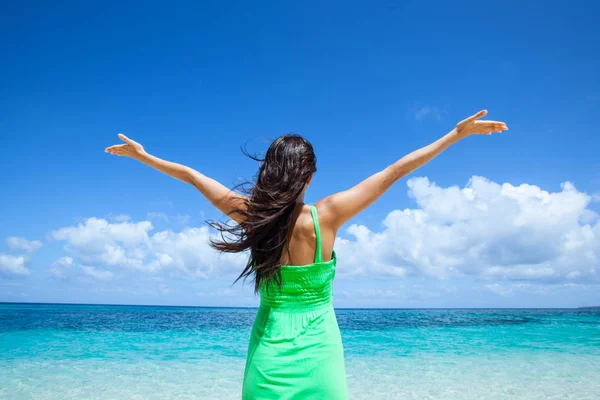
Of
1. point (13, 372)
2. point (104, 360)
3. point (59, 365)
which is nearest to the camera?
point (13, 372)

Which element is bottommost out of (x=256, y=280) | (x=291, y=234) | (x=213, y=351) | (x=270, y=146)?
(x=213, y=351)

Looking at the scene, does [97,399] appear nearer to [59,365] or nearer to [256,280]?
Result: [59,365]

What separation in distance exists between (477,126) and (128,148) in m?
1.99

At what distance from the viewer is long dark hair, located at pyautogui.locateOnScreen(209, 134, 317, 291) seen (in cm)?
196

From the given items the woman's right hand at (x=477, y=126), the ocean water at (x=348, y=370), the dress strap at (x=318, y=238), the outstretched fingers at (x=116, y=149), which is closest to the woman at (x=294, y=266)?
the dress strap at (x=318, y=238)

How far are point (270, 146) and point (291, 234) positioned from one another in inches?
17.3

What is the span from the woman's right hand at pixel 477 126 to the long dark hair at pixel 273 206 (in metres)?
0.80

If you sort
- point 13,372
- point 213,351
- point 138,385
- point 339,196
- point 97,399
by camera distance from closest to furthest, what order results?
point 339,196
point 97,399
point 138,385
point 13,372
point 213,351

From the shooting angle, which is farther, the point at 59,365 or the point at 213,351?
the point at 213,351

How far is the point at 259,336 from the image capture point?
1972 mm

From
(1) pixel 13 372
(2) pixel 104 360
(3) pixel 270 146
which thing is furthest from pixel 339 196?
(2) pixel 104 360

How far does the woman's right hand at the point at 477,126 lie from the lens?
2.27 metres

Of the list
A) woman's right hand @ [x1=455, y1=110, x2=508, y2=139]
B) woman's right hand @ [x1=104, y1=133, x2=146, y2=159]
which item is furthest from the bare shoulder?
woman's right hand @ [x1=104, y1=133, x2=146, y2=159]

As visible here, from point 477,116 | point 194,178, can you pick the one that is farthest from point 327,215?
point 477,116
